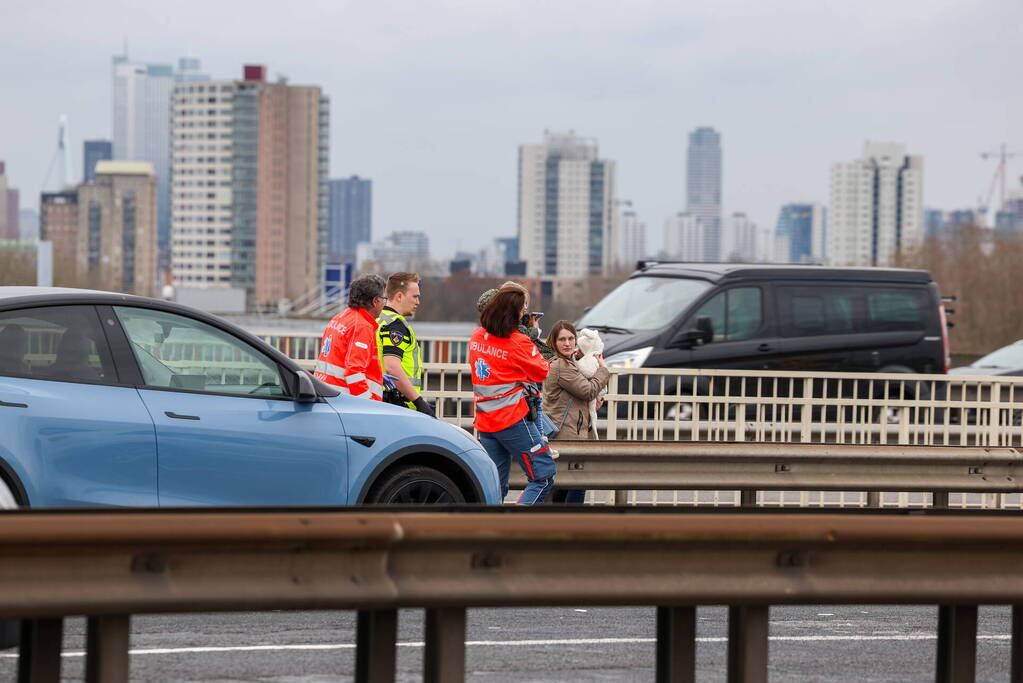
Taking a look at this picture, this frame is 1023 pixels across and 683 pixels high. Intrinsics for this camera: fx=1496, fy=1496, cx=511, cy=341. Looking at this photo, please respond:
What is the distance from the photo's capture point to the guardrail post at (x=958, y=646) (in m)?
4.54

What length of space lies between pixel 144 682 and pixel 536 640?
5.81 feet

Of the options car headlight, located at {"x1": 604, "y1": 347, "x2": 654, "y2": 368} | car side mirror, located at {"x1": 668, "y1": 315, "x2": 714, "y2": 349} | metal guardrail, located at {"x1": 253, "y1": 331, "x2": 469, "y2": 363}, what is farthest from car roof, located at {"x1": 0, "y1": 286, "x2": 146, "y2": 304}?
car side mirror, located at {"x1": 668, "y1": 315, "x2": 714, "y2": 349}

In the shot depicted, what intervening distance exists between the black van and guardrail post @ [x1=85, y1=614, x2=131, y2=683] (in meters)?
12.0

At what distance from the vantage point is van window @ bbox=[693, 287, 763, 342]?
16438 mm

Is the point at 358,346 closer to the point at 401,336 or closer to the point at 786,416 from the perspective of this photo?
the point at 401,336

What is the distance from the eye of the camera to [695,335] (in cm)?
1609

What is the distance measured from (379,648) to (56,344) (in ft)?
10.6

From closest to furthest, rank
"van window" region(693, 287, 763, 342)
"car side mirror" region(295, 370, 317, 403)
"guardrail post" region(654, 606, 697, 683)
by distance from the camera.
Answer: "guardrail post" region(654, 606, 697, 683) → "car side mirror" region(295, 370, 317, 403) → "van window" region(693, 287, 763, 342)

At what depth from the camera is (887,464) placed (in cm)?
1107

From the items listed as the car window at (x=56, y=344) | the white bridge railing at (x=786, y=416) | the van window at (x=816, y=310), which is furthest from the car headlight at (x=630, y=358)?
the car window at (x=56, y=344)

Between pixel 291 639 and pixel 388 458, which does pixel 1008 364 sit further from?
pixel 291 639

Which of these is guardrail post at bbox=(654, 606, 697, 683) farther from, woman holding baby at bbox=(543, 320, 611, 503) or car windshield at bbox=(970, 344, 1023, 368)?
car windshield at bbox=(970, 344, 1023, 368)

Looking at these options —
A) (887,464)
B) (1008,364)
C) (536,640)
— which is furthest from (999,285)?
(536,640)

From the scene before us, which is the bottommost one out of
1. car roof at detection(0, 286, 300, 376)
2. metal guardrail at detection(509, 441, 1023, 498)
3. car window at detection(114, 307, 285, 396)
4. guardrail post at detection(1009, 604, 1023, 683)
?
metal guardrail at detection(509, 441, 1023, 498)
